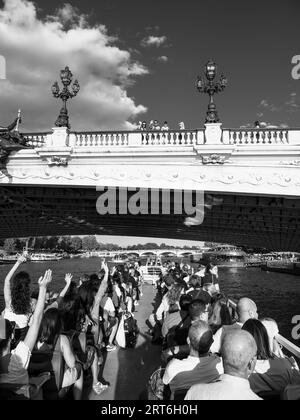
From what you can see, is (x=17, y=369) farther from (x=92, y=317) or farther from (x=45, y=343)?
(x=92, y=317)

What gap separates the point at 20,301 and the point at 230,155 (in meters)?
12.4

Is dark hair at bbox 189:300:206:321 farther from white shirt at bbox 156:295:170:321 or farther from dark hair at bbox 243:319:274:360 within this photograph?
white shirt at bbox 156:295:170:321

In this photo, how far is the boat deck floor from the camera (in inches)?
228

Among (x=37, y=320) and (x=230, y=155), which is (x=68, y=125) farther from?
(x=37, y=320)

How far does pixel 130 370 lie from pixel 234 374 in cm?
475

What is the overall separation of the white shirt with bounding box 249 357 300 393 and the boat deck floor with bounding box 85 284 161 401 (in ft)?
6.18

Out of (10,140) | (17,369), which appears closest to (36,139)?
(10,140)

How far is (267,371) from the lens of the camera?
12.5ft

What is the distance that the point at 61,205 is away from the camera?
23.3 metres

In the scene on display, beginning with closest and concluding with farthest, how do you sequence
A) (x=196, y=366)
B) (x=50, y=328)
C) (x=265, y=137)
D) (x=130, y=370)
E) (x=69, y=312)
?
(x=196, y=366) < (x=50, y=328) < (x=69, y=312) < (x=130, y=370) < (x=265, y=137)

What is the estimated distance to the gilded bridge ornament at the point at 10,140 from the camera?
1712 cm

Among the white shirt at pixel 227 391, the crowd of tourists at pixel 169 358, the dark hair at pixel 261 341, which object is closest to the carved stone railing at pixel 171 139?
the crowd of tourists at pixel 169 358

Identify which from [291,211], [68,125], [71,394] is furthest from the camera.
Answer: [291,211]
